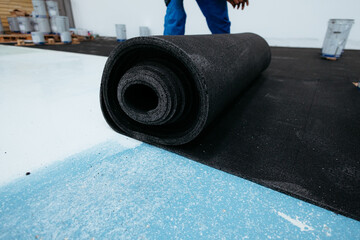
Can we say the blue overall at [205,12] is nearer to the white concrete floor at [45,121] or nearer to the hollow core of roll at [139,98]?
the white concrete floor at [45,121]

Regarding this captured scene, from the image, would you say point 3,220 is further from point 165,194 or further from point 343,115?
point 343,115

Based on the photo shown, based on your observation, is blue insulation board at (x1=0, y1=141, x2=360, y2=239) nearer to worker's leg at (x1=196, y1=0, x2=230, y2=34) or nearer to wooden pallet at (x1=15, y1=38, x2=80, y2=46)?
worker's leg at (x1=196, y1=0, x2=230, y2=34)

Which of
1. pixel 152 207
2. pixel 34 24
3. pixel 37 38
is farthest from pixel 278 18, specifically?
pixel 34 24

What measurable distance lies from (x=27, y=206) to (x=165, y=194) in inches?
16.4

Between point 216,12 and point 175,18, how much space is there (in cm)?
43

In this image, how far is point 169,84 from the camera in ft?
2.66

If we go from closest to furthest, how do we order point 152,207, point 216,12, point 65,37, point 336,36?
point 152,207 → point 216,12 → point 336,36 → point 65,37

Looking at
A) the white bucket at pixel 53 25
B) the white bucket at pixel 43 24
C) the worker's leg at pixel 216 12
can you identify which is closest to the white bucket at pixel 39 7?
the white bucket at pixel 43 24

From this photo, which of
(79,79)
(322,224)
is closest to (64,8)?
(79,79)

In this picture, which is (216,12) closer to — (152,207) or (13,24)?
(152,207)

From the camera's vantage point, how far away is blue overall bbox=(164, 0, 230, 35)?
1867mm

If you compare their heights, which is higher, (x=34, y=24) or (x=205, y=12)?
(x=205, y=12)

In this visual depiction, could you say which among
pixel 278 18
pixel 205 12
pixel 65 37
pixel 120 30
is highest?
pixel 205 12

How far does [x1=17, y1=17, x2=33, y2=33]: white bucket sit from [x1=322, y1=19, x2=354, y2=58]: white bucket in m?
6.97
